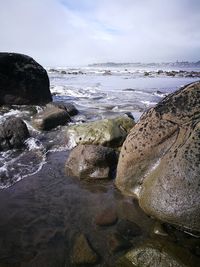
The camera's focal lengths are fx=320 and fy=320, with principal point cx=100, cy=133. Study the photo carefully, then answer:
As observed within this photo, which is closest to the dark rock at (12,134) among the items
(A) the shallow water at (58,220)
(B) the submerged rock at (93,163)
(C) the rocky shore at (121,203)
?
(C) the rocky shore at (121,203)

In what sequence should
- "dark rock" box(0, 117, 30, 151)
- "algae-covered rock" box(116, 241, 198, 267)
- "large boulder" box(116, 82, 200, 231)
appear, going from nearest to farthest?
Answer: "algae-covered rock" box(116, 241, 198, 267) → "large boulder" box(116, 82, 200, 231) → "dark rock" box(0, 117, 30, 151)

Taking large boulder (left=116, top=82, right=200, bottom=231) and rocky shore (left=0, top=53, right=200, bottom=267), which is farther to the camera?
large boulder (left=116, top=82, right=200, bottom=231)

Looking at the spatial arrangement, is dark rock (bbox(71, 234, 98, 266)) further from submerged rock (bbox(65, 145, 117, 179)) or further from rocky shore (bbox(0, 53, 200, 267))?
submerged rock (bbox(65, 145, 117, 179))

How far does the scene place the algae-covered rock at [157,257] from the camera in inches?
117

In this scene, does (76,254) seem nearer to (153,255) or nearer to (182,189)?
(153,255)

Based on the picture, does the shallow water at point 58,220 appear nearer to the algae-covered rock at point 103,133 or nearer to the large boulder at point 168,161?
the large boulder at point 168,161

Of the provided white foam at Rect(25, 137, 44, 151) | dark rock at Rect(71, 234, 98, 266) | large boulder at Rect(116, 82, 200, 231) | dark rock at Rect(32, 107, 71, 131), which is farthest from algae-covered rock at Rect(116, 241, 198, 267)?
dark rock at Rect(32, 107, 71, 131)

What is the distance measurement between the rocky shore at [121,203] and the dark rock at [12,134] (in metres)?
Answer: 1.22

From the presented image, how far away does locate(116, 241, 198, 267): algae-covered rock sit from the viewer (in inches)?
117

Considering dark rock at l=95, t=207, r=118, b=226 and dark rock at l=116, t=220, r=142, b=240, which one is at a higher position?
dark rock at l=116, t=220, r=142, b=240

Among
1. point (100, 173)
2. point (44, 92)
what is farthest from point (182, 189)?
point (44, 92)

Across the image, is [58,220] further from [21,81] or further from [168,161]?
[21,81]

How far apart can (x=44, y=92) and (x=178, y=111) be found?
893 cm

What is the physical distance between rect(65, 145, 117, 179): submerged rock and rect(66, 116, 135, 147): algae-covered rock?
40.2 inches
